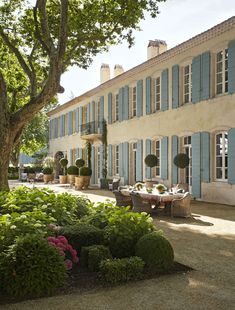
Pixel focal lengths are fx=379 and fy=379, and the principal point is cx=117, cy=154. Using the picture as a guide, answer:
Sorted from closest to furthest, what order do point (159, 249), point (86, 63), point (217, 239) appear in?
point (159, 249), point (217, 239), point (86, 63)

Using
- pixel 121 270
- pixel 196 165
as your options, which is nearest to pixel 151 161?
pixel 196 165

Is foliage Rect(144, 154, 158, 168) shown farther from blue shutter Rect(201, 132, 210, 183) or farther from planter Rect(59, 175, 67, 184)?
planter Rect(59, 175, 67, 184)

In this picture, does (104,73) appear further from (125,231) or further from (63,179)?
(125,231)

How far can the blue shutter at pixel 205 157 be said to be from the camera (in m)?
14.3

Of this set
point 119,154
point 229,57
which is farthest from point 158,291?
point 119,154

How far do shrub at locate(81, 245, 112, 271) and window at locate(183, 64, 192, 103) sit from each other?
38.2ft

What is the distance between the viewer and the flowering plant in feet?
15.5

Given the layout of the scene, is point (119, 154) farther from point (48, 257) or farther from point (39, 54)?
point (48, 257)

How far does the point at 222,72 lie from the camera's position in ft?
46.1

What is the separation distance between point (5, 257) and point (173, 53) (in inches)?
533

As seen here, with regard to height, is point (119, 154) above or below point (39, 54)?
below

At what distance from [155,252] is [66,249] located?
3.86 feet

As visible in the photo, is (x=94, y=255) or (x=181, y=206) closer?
(x=94, y=255)

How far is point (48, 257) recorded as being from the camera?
168 inches
